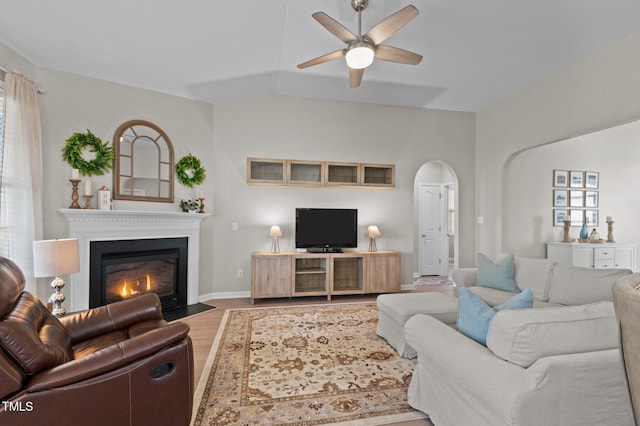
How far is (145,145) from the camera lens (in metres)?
4.11

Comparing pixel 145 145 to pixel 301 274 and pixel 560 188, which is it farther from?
pixel 560 188

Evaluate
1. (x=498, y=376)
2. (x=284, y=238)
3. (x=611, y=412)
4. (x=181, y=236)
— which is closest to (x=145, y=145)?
(x=181, y=236)

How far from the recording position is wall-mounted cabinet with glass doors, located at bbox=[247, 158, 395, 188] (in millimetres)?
4855

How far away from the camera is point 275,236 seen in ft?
15.5

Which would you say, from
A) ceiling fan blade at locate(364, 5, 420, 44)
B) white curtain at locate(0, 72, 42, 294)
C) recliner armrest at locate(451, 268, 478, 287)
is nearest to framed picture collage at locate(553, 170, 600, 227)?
recliner armrest at locate(451, 268, 478, 287)

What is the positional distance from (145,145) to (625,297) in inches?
185

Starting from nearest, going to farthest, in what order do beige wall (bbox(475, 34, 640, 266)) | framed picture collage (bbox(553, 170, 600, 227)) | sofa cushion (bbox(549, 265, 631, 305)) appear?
1. sofa cushion (bbox(549, 265, 631, 305))
2. beige wall (bbox(475, 34, 640, 266))
3. framed picture collage (bbox(553, 170, 600, 227))

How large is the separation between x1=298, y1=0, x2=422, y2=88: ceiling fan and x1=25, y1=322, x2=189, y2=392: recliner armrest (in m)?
2.34

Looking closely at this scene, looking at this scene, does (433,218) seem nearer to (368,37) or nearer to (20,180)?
(368,37)

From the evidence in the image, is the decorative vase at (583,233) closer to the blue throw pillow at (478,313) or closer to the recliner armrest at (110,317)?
the blue throw pillow at (478,313)

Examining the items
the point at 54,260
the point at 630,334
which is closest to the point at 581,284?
the point at 630,334

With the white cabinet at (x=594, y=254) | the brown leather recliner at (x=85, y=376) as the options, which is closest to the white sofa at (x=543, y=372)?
the brown leather recliner at (x=85, y=376)

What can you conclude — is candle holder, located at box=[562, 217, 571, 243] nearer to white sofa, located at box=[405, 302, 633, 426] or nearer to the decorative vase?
the decorative vase

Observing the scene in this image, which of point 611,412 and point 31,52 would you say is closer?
point 611,412
